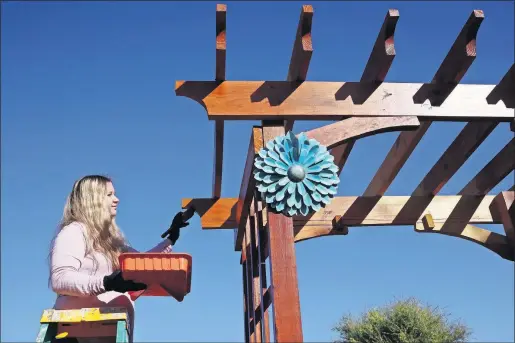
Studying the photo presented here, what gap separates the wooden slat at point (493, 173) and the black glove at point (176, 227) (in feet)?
7.32

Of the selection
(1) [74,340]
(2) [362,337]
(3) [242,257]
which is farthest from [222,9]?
(2) [362,337]

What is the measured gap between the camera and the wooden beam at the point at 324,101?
2949 mm

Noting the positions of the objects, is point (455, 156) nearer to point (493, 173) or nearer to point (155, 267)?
point (493, 173)

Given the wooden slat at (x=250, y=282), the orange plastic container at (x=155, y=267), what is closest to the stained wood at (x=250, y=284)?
the wooden slat at (x=250, y=282)

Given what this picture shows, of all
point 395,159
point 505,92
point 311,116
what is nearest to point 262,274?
point 311,116

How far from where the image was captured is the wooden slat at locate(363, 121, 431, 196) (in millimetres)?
3687

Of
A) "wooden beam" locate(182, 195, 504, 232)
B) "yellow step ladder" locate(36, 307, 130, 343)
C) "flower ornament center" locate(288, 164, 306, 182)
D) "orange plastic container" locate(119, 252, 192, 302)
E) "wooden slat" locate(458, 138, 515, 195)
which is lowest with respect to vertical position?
"yellow step ladder" locate(36, 307, 130, 343)

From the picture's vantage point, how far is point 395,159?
13.1 feet

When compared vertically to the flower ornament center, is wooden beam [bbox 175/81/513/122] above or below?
above

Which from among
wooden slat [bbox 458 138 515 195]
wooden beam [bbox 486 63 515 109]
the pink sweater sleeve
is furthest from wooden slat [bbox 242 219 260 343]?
wooden slat [bbox 458 138 515 195]

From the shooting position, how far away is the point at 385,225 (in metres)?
4.46

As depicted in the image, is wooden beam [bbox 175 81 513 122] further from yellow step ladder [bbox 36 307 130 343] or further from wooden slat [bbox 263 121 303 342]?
yellow step ladder [bbox 36 307 130 343]

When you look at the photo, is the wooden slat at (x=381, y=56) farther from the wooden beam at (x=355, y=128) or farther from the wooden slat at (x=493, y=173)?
the wooden slat at (x=493, y=173)

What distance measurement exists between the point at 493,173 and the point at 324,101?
71.4 inches
